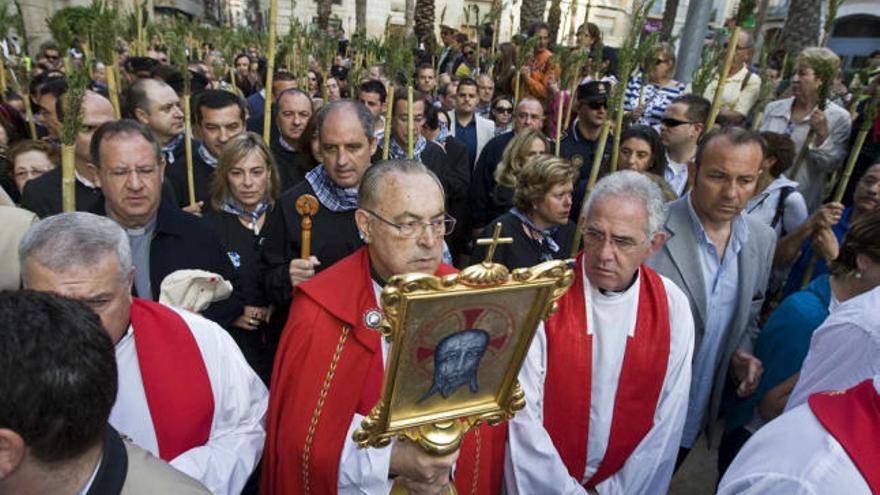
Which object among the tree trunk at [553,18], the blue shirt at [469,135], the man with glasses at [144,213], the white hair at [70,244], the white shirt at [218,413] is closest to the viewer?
the white hair at [70,244]

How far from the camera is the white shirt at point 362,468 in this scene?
1832 mm

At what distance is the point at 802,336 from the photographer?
2562 millimetres

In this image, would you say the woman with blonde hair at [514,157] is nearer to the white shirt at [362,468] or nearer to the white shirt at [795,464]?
the white shirt at [362,468]

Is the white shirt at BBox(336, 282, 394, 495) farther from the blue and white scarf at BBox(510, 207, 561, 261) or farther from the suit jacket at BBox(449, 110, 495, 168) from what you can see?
the suit jacket at BBox(449, 110, 495, 168)

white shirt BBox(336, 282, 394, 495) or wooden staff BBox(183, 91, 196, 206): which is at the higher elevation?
wooden staff BBox(183, 91, 196, 206)

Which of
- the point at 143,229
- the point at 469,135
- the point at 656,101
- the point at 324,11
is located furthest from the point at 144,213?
the point at 324,11

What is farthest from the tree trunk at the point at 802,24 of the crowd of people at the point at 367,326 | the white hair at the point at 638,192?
the white hair at the point at 638,192

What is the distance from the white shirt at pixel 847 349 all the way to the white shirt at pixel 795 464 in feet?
1.52

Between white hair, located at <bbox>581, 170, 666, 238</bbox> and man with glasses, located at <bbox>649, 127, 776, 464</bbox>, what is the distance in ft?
2.25

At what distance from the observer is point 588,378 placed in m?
2.31

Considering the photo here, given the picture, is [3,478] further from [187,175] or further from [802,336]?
[187,175]

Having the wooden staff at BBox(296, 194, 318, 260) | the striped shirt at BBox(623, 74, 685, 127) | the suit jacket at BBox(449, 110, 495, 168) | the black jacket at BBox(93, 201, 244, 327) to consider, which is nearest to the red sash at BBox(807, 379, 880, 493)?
the wooden staff at BBox(296, 194, 318, 260)

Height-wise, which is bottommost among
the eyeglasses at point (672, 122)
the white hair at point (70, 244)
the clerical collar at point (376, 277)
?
the clerical collar at point (376, 277)

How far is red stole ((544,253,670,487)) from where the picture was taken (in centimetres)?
229
